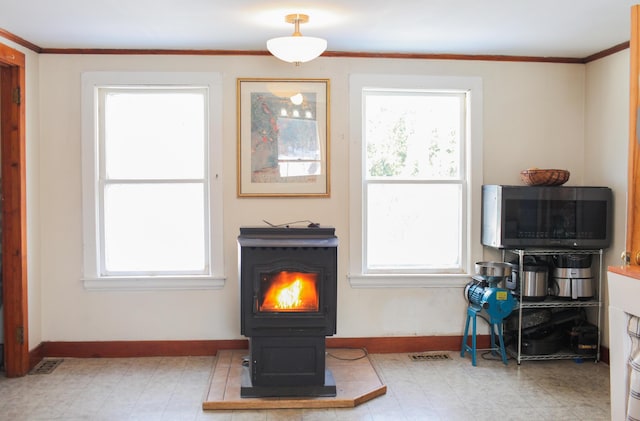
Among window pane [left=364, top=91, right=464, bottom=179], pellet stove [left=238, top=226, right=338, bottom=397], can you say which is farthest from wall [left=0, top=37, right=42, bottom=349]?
window pane [left=364, top=91, right=464, bottom=179]

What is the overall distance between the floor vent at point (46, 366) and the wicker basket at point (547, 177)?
11.8 ft

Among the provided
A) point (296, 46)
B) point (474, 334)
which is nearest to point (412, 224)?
point (474, 334)

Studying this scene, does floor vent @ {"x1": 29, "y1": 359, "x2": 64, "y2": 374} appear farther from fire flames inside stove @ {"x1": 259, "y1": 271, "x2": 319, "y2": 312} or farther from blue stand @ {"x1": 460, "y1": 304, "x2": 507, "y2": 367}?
blue stand @ {"x1": 460, "y1": 304, "x2": 507, "y2": 367}

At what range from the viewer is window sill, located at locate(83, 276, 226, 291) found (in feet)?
14.5

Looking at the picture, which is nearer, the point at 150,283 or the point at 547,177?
the point at 547,177

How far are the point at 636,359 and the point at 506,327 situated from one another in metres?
2.83

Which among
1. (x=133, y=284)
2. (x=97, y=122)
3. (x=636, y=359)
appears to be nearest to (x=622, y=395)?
(x=636, y=359)

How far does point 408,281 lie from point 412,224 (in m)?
0.43

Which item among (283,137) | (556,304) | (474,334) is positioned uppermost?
(283,137)

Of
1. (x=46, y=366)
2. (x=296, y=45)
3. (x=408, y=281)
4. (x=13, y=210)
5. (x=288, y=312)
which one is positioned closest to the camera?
(x=296, y=45)

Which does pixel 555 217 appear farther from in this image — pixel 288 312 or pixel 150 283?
pixel 150 283

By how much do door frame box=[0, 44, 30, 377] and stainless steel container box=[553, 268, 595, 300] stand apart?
3.74 metres

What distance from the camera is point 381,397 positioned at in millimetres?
3674

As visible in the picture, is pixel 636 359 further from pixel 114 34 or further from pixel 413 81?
pixel 114 34
